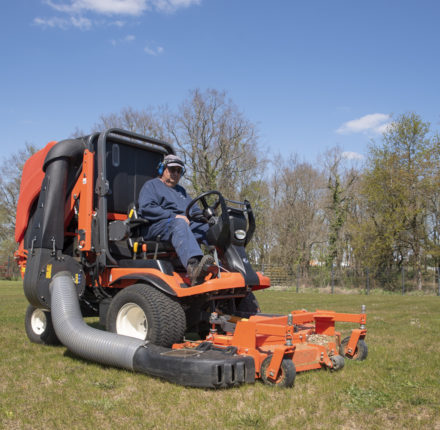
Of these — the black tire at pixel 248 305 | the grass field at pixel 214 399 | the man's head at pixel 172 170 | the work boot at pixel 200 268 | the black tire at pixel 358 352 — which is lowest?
the grass field at pixel 214 399

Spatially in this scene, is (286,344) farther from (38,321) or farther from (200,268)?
(38,321)

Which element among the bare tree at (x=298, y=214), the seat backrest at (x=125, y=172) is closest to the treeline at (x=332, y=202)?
the bare tree at (x=298, y=214)

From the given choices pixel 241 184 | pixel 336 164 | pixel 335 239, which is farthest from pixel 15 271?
A: pixel 336 164

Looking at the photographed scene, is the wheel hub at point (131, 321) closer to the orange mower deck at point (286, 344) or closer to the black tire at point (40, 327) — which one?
the orange mower deck at point (286, 344)

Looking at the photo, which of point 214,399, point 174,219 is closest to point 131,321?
point 174,219

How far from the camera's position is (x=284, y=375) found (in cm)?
436

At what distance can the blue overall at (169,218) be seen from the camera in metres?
5.50

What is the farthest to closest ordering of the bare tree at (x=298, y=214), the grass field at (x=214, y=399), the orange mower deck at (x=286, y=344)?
1. the bare tree at (x=298, y=214)
2. the orange mower deck at (x=286, y=344)
3. the grass field at (x=214, y=399)

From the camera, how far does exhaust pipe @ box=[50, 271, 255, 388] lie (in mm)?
4250

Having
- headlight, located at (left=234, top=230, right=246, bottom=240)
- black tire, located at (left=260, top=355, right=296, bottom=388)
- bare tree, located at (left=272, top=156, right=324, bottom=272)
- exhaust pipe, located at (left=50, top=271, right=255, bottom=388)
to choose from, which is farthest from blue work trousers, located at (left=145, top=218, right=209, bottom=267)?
bare tree, located at (left=272, top=156, right=324, bottom=272)

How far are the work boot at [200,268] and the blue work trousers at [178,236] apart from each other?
79mm

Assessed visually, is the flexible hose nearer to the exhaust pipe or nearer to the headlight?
the exhaust pipe

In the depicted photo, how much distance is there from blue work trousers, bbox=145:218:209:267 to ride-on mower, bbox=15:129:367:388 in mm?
134

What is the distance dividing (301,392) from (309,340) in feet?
3.76
